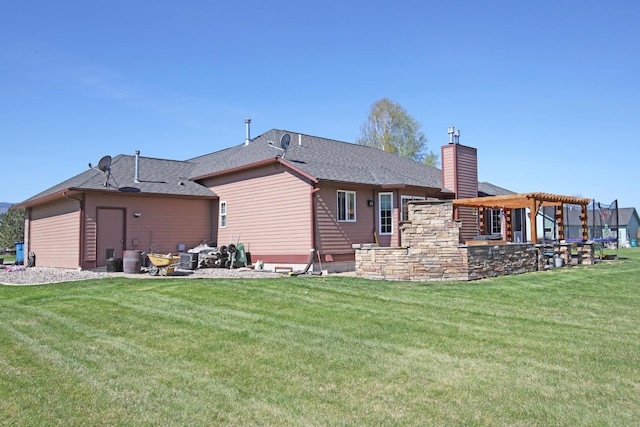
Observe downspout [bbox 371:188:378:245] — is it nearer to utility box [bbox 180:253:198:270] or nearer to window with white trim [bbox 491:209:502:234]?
utility box [bbox 180:253:198:270]

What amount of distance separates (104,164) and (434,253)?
40.1 ft

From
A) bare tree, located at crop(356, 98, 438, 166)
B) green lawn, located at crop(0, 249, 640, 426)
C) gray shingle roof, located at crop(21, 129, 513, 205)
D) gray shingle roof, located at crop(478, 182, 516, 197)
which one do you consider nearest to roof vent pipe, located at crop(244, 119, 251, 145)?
gray shingle roof, located at crop(21, 129, 513, 205)

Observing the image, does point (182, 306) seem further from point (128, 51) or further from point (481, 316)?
point (128, 51)

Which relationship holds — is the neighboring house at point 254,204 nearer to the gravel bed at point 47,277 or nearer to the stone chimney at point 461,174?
the stone chimney at point 461,174

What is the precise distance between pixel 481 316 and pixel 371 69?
16.1 m

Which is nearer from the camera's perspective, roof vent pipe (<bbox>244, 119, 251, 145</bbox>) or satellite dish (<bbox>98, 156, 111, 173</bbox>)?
satellite dish (<bbox>98, 156, 111, 173</bbox>)

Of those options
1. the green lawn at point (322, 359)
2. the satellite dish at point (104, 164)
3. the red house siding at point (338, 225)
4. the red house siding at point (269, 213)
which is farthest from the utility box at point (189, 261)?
the green lawn at point (322, 359)

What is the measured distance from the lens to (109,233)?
17047 millimetres

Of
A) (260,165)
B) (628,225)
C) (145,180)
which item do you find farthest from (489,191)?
(628,225)

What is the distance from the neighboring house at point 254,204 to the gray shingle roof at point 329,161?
83 millimetres

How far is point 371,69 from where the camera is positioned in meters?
21.5

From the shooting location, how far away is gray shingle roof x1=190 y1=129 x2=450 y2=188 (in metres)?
17.0

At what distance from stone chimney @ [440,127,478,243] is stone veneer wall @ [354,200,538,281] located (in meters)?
7.82

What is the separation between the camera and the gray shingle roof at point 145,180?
17288 millimetres
